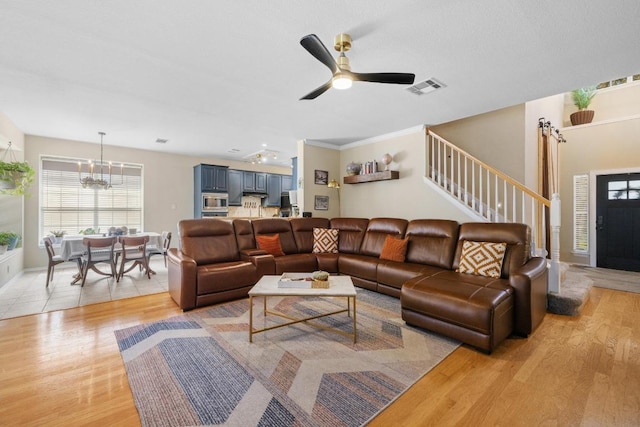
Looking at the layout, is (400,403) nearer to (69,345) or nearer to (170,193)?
(69,345)

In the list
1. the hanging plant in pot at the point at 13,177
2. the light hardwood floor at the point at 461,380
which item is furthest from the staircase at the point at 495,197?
the hanging plant in pot at the point at 13,177

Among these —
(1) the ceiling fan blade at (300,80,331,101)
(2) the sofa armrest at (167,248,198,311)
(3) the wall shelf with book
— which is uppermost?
(1) the ceiling fan blade at (300,80,331,101)

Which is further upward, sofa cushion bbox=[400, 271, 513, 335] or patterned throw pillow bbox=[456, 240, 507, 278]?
patterned throw pillow bbox=[456, 240, 507, 278]

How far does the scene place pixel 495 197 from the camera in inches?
158

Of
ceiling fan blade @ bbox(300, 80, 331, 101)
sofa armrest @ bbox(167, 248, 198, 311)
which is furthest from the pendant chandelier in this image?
ceiling fan blade @ bbox(300, 80, 331, 101)

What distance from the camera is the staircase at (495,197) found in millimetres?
3504

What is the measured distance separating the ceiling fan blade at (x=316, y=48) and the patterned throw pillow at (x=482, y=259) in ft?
8.20

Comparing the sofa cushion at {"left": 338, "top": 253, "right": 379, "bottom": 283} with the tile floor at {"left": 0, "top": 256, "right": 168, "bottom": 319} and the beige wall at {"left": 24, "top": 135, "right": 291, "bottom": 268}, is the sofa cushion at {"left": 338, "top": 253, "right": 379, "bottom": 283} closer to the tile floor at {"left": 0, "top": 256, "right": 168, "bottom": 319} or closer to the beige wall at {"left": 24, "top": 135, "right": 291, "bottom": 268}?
the tile floor at {"left": 0, "top": 256, "right": 168, "bottom": 319}

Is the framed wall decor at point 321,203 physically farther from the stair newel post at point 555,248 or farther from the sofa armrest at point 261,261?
the stair newel post at point 555,248

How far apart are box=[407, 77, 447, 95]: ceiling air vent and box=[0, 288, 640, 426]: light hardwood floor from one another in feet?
8.91

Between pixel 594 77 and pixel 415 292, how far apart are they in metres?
2.91

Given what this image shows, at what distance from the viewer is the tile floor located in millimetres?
3357

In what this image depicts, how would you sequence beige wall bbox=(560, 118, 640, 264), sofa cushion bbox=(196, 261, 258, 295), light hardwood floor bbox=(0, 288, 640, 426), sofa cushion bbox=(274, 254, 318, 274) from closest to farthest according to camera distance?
light hardwood floor bbox=(0, 288, 640, 426) → sofa cushion bbox=(196, 261, 258, 295) → sofa cushion bbox=(274, 254, 318, 274) → beige wall bbox=(560, 118, 640, 264)

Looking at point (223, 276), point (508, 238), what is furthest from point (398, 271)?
point (223, 276)
